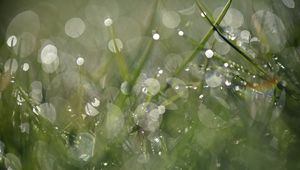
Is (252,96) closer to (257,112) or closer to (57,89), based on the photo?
(257,112)

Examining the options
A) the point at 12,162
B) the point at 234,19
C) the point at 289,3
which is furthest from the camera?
the point at 234,19

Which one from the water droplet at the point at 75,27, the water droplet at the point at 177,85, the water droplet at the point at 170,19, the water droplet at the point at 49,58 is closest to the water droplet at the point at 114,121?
the water droplet at the point at 177,85

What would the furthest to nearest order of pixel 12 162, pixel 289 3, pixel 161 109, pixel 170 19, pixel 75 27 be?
Answer: 1. pixel 75 27
2. pixel 170 19
3. pixel 289 3
4. pixel 161 109
5. pixel 12 162

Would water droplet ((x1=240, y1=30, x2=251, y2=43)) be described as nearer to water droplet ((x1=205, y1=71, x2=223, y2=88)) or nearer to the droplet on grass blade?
water droplet ((x1=205, y1=71, x2=223, y2=88))

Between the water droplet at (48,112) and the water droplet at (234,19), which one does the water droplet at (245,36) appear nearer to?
the water droplet at (234,19)

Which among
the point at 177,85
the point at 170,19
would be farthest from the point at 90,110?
the point at 170,19

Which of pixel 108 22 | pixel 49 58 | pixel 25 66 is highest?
pixel 25 66

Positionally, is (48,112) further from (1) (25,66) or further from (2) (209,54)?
(2) (209,54)

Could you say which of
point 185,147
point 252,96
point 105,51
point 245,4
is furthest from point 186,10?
point 185,147
